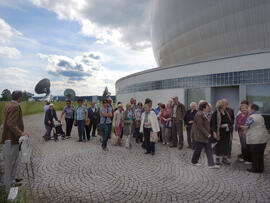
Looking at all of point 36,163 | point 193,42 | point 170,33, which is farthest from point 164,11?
point 36,163

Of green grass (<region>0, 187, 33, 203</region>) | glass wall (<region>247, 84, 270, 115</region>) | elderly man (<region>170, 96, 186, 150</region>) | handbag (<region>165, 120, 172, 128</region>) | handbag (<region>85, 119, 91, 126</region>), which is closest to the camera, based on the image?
green grass (<region>0, 187, 33, 203</region>)

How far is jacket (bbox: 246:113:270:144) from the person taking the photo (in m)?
4.22

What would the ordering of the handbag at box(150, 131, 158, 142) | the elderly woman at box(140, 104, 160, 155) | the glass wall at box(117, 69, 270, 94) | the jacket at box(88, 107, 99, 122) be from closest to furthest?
1. the handbag at box(150, 131, 158, 142)
2. the elderly woman at box(140, 104, 160, 155)
3. the jacket at box(88, 107, 99, 122)
4. the glass wall at box(117, 69, 270, 94)

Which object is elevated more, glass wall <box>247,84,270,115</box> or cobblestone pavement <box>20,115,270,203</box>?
glass wall <box>247,84,270,115</box>

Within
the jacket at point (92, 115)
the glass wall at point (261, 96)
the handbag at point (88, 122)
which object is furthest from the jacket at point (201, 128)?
the glass wall at point (261, 96)

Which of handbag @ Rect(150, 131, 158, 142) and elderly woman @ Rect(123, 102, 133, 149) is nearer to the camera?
handbag @ Rect(150, 131, 158, 142)

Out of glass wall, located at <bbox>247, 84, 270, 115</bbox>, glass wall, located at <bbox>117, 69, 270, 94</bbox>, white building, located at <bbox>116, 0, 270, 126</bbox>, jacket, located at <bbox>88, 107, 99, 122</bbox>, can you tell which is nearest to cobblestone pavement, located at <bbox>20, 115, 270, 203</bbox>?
jacket, located at <bbox>88, 107, 99, 122</bbox>

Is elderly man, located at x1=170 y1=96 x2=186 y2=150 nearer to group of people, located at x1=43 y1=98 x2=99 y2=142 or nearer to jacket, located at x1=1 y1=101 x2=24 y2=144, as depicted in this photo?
group of people, located at x1=43 y1=98 x2=99 y2=142

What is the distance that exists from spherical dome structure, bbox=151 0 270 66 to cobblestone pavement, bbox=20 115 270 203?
39.1 ft

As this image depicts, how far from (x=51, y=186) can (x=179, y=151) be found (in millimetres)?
4368

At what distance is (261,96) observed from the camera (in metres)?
12.2

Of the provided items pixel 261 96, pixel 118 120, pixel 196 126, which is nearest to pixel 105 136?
pixel 118 120

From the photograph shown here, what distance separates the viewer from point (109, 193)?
3.35 meters

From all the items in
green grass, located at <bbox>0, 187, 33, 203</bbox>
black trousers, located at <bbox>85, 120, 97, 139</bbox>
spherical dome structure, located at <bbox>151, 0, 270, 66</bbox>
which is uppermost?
spherical dome structure, located at <bbox>151, 0, 270, 66</bbox>
